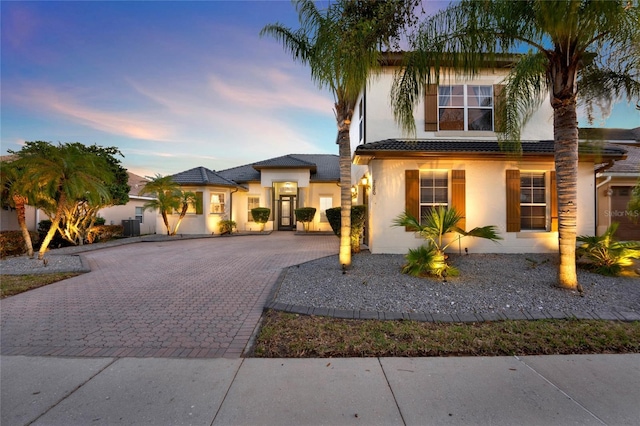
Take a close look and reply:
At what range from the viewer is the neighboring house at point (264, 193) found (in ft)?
56.7

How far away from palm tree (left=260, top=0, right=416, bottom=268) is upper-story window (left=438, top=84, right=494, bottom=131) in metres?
4.78

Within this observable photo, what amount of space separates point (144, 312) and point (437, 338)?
4.69 metres

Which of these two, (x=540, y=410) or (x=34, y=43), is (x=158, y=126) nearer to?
(x=34, y=43)

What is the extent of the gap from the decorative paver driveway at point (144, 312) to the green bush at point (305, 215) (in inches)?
379

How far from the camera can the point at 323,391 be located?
8.43ft

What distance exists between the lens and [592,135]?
794cm

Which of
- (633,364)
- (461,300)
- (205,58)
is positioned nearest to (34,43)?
(205,58)

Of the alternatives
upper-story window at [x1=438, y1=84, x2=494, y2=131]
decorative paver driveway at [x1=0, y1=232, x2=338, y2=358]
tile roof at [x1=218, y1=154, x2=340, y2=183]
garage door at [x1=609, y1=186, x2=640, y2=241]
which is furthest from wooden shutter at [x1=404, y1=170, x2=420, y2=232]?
tile roof at [x1=218, y1=154, x2=340, y2=183]

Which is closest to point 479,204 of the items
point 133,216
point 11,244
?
point 11,244

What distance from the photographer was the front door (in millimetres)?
20047

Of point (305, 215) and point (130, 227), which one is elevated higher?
point (305, 215)

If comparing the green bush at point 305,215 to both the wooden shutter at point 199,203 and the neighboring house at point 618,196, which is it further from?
the neighboring house at point 618,196

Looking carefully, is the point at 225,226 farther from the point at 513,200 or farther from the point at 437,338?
the point at 437,338

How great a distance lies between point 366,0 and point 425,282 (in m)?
6.29
